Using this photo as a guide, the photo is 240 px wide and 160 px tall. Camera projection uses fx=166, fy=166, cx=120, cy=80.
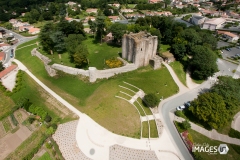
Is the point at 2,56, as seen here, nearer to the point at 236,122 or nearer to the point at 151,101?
the point at 151,101

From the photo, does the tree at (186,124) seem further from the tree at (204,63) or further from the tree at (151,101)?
the tree at (204,63)

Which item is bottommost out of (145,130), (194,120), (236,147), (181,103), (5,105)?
(5,105)

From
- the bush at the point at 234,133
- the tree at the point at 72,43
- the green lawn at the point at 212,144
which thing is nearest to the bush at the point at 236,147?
the green lawn at the point at 212,144

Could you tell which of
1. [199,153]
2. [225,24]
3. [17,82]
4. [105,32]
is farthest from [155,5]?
[199,153]

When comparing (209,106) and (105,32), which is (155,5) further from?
(209,106)

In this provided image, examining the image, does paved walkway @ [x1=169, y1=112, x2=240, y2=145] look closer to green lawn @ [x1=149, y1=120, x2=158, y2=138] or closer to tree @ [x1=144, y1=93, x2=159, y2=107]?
green lawn @ [x1=149, y1=120, x2=158, y2=138]

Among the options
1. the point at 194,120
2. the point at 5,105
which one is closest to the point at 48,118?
the point at 5,105

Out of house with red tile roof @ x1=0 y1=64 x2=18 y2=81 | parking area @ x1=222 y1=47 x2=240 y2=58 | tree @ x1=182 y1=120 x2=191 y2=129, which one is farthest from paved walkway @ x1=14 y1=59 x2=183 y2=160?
parking area @ x1=222 y1=47 x2=240 y2=58
